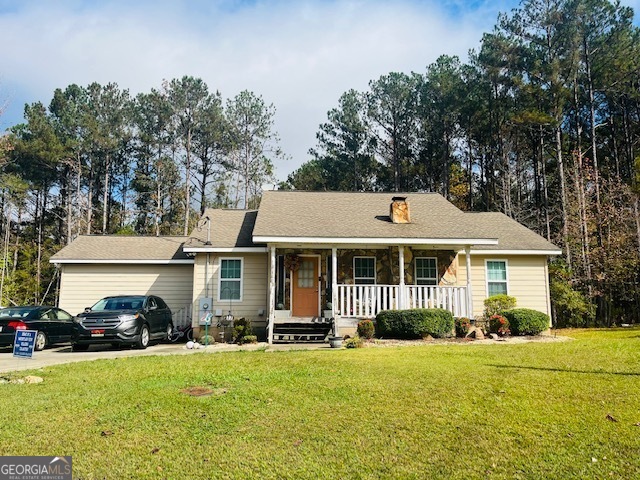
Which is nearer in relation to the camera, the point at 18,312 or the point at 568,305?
the point at 18,312

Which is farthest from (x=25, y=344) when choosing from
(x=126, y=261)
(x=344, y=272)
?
(x=344, y=272)

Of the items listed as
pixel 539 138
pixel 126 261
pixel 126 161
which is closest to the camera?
pixel 126 261

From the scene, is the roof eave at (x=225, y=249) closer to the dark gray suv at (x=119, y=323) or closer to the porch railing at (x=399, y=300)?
the dark gray suv at (x=119, y=323)

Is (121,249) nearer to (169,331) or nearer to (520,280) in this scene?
(169,331)

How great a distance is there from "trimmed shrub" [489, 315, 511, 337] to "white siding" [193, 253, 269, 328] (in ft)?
23.6

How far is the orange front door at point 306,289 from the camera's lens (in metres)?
15.2

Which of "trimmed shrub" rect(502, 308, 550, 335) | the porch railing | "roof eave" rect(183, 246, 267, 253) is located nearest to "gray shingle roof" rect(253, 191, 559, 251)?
"roof eave" rect(183, 246, 267, 253)

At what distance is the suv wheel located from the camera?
12.4 m

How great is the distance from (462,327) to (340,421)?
875 centimetres

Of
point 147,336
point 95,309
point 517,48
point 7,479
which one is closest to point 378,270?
point 147,336

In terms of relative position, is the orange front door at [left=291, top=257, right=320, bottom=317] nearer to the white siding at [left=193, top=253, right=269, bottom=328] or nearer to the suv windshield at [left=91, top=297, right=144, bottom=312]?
the white siding at [left=193, top=253, right=269, bottom=328]

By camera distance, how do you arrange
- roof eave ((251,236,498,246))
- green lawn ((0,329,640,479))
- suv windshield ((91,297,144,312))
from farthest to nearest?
roof eave ((251,236,498,246)) → suv windshield ((91,297,144,312)) → green lawn ((0,329,640,479))

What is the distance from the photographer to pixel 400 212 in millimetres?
15406

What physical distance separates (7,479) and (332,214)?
12936 mm
